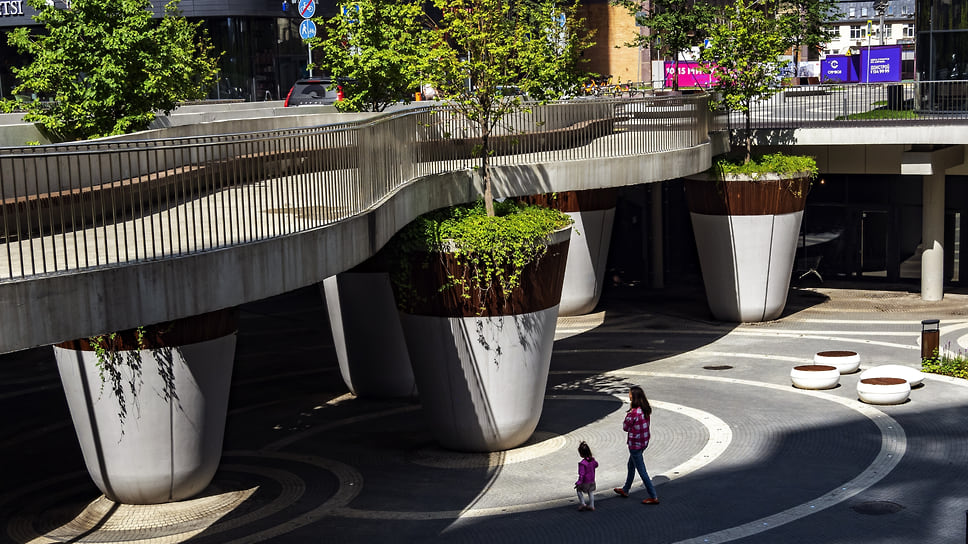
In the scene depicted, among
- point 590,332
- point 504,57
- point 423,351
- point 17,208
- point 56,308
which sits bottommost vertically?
point 590,332

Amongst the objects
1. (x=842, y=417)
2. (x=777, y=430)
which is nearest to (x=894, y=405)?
(x=842, y=417)

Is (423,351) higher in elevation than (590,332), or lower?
higher

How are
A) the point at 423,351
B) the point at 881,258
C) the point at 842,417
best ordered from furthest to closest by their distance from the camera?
the point at 881,258 < the point at 842,417 < the point at 423,351

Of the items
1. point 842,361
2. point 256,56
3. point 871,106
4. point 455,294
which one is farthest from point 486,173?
point 256,56

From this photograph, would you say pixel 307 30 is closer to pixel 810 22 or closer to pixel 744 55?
pixel 744 55

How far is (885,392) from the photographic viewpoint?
23328 millimetres

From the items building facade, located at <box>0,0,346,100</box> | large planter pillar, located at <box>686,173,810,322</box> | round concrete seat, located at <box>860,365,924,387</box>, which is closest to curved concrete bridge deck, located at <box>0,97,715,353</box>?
round concrete seat, located at <box>860,365,924,387</box>

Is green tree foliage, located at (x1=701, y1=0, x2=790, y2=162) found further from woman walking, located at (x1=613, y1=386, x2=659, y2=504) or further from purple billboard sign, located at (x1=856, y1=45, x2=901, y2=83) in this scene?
woman walking, located at (x1=613, y1=386, x2=659, y2=504)

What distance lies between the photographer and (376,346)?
26.1 m

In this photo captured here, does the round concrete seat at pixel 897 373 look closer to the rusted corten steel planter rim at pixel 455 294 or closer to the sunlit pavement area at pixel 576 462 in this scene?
the sunlit pavement area at pixel 576 462

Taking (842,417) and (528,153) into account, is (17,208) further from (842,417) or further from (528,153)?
(842,417)

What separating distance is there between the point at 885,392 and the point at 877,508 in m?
6.07

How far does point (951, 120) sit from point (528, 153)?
1433 cm

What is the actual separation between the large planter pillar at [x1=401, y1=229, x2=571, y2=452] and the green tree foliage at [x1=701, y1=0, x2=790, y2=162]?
42.8ft
